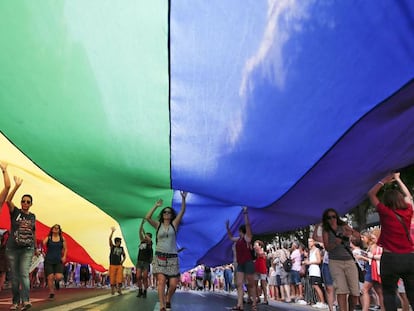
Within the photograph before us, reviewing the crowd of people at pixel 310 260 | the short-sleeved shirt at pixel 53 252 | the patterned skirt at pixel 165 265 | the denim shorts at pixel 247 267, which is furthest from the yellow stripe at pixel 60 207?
the denim shorts at pixel 247 267

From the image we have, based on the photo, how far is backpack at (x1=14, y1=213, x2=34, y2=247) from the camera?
6.37 metres

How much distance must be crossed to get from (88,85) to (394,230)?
3.51m

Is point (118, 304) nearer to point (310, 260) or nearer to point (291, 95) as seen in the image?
point (310, 260)

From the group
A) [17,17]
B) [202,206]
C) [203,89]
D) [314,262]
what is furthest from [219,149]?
[314,262]

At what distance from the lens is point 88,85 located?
5.18 m

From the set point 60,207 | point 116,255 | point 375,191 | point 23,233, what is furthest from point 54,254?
point 375,191

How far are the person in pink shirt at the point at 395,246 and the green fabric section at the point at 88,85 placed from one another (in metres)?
2.63

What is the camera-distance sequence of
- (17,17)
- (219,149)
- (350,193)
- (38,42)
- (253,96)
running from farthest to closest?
(350,193) → (219,149) → (253,96) → (38,42) → (17,17)

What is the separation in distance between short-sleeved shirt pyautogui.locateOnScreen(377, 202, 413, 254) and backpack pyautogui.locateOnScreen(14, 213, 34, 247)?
14.9ft

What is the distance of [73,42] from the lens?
15.0ft

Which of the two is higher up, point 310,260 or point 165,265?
point 310,260

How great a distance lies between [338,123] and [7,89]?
12.5 ft

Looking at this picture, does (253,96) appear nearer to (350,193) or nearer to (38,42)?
(38,42)

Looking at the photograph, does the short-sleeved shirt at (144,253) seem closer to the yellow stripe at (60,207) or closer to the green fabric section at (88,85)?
the yellow stripe at (60,207)
